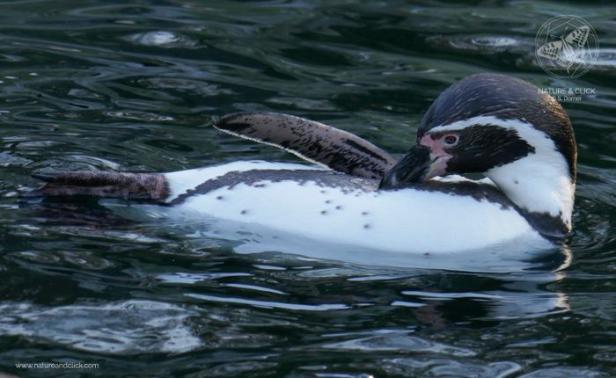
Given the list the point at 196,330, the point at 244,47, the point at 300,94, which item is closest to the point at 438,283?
the point at 196,330

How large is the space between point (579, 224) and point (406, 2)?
507 centimetres

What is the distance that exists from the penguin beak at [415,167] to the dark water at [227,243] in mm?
576

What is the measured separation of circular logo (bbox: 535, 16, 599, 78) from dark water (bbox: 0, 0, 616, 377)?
100 millimetres

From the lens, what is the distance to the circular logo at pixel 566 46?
37.3 feet

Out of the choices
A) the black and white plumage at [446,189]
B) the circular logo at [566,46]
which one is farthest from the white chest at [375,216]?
the circular logo at [566,46]

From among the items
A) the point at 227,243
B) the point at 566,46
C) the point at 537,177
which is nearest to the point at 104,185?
the point at 227,243

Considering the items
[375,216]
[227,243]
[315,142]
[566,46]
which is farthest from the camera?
[566,46]

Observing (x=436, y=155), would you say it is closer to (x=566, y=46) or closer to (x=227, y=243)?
(x=227, y=243)

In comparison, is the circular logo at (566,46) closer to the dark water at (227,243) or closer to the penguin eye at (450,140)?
the dark water at (227,243)

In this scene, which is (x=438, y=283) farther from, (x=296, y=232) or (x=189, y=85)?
(x=189, y=85)

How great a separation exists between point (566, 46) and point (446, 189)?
4.70m

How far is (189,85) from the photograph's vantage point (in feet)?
34.6

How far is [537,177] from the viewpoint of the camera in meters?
7.56

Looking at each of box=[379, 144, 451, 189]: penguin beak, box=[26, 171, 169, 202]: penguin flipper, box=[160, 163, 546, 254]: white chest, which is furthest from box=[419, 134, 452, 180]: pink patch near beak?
box=[26, 171, 169, 202]: penguin flipper
